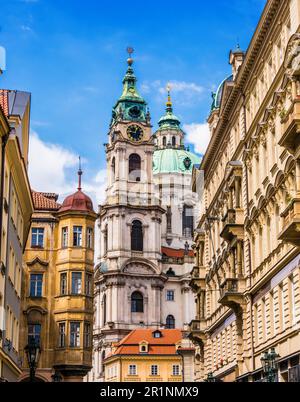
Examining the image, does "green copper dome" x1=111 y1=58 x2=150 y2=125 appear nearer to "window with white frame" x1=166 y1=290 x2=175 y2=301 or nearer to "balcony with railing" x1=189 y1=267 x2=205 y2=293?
"window with white frame" x1=166 y1=290 x2=175 y2=301

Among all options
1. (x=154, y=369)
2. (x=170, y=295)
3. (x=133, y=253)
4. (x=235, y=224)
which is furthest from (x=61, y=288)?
(x=170, y=295)

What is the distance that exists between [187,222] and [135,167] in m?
20.4

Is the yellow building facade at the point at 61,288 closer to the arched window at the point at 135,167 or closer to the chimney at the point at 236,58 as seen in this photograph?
the chimney at the point at 236,58

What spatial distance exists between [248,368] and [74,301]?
1689cm

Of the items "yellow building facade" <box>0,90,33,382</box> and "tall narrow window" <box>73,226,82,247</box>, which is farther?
"tall narrow window" <box>73,226,82,247</box>

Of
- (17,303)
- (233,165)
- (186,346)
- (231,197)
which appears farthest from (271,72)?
(186,346)

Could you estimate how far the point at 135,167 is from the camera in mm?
121875

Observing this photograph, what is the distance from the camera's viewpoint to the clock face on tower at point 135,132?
401 ft

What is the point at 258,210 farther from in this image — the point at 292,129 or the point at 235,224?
the point at 292,129

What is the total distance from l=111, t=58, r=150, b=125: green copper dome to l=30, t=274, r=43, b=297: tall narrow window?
232ft

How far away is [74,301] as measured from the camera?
174 ft

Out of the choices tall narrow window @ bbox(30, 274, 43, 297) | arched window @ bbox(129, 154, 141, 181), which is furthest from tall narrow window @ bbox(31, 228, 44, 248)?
arched window @ bbox(129, 154, 141, 181)

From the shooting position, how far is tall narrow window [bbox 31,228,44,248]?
181ft

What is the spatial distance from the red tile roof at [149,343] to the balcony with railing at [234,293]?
6270cm
